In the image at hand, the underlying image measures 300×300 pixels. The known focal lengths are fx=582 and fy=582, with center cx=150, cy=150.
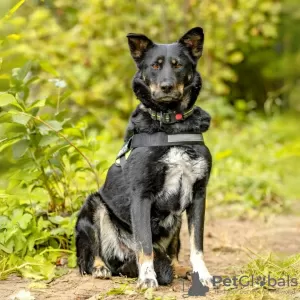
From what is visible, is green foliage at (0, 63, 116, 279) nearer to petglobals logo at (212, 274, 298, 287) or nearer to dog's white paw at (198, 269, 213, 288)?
dog's white paw at (198, 269, 213, 288)

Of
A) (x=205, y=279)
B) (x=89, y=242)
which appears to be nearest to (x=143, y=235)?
(x=205, y=279)

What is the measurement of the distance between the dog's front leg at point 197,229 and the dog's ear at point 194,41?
859mm

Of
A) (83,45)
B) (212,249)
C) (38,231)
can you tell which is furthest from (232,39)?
(38,231)

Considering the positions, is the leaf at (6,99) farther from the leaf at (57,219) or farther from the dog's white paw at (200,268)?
the dog's white paw at (200,268)

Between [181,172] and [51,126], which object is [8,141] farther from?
[181,172]

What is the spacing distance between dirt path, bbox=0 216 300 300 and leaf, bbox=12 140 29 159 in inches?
32.6

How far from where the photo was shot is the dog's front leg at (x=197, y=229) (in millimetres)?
3551

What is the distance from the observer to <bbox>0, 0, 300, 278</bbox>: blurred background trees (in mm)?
4055

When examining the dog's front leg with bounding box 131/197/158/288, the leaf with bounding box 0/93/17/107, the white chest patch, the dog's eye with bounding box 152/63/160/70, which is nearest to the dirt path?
the dog's front leg with bounding box 131/197/158/288

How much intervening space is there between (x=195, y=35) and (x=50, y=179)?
5.38ft

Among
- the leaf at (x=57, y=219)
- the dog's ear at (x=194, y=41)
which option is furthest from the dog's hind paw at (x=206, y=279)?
the dog's ear at (x=194, y=41)

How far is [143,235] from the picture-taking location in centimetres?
346

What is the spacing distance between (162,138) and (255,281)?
101 centimetres

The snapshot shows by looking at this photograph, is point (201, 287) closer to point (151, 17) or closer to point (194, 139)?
point (194, 139)
